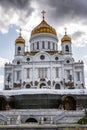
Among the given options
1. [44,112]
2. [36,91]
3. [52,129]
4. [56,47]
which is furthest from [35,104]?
[56,47]

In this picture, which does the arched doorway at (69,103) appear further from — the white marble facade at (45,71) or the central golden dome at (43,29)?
the central golden dome at (43,29)

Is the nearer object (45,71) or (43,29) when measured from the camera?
(45,71)

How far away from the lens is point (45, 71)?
2274 inches

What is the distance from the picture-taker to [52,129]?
1304 cm

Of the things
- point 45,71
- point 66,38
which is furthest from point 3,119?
point 66,38

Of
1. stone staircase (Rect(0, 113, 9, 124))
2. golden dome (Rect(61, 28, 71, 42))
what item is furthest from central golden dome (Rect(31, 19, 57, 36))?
stone staircase (Rect(0, 113, 9, 124))

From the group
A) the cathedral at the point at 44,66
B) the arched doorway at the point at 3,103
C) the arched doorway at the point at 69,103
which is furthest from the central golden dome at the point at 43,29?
the arched doorway at the point at 3,103

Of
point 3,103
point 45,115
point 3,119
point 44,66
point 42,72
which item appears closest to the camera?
point 3,119

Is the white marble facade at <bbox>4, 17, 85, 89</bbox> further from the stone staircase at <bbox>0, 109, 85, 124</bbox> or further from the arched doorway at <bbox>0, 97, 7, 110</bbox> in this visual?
the stone staircase at <bbox>0, 109, 85, 124</bbox>

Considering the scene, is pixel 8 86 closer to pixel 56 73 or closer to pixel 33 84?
pixel 33 84

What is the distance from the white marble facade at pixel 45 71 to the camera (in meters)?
56.7

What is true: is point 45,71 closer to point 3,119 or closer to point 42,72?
point 42,72

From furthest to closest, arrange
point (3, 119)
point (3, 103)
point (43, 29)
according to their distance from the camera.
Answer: point (43, 29), point (3, 103), point (3, 119)

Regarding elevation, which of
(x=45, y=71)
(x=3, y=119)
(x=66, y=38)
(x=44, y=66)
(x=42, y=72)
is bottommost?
(x=3, y=119)
